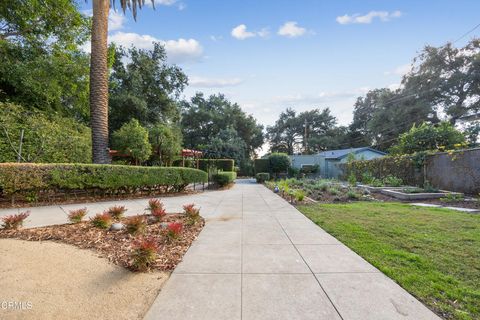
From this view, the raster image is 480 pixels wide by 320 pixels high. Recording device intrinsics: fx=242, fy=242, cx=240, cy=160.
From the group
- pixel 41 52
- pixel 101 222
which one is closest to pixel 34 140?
pixel 41 52

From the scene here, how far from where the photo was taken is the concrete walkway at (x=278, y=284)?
6.72ft

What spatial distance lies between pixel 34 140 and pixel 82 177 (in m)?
3.22

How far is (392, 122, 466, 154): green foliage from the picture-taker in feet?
42.8

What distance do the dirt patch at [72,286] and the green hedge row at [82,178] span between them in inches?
187

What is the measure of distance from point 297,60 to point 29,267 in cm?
1147

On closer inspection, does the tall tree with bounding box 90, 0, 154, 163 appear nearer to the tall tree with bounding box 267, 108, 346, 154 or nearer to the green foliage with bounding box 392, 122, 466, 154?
the green foliage with bounding box 392, 122, 466, 154

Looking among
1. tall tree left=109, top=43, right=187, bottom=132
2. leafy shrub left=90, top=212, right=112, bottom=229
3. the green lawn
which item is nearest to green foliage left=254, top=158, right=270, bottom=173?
tall tree left=109, top=43, right=187, bottom=132

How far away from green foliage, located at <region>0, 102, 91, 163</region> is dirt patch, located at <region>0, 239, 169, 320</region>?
7375mm

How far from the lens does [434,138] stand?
13328 mm

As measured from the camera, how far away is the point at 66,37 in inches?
511

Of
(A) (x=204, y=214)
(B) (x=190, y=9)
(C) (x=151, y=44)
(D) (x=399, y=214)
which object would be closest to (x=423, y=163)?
(D) (x=399, y=214)

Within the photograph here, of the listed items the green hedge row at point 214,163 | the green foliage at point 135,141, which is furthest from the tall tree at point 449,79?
the green foliage at point 135,141

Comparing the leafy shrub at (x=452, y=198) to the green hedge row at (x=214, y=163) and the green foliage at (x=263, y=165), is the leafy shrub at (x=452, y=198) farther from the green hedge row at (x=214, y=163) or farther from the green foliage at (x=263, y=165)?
the green hedge row at (x=214, y=163)

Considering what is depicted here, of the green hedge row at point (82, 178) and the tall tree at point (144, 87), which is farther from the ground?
the tall tree at point (144, 87)
